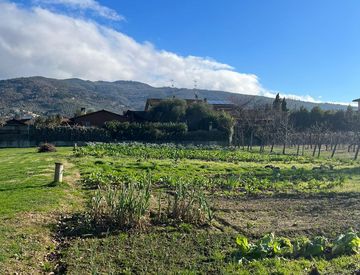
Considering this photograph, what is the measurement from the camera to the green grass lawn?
20.9 feet

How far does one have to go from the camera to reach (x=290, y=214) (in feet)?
33.8

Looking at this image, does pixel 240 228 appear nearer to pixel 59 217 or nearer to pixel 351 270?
pixel 351 270

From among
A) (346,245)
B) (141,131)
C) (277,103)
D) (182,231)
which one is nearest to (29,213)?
(182,231)

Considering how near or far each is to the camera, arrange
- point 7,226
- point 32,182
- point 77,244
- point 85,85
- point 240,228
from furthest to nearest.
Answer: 1. point 85,85
2. point 32,182
3. point 240,228
4. point 7,226
5. point 77,244

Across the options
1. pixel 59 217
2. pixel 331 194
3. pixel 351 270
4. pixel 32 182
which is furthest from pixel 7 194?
pixel 331 194

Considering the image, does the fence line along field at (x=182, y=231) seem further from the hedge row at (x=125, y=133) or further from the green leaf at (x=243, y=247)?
the hedge row at (x=125, y=133)

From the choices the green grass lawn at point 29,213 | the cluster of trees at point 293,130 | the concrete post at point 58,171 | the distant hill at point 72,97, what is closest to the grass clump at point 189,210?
the green grass lawn at point 29,213

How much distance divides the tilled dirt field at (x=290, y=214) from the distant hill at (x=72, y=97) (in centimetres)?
7507

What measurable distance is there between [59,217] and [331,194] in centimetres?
951

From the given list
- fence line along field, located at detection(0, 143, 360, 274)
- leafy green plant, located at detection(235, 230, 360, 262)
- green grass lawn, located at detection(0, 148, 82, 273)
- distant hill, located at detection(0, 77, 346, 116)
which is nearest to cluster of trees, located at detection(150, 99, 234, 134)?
distant hill, located at detection(0, 77, 346, 116)

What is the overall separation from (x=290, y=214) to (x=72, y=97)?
382ft

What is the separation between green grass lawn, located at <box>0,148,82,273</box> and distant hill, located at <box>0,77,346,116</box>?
76.3 metres

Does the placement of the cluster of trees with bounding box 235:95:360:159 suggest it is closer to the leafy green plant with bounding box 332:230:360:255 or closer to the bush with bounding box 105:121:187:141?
the bush with bounding box 105:121:187:141

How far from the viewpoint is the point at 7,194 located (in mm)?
10898
